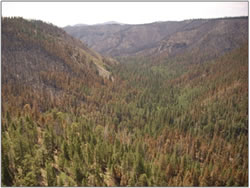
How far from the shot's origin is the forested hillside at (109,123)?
5134 cm

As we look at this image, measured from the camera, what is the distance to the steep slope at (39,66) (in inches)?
4593

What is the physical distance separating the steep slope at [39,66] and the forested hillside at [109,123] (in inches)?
29.6

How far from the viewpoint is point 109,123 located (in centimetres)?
10112

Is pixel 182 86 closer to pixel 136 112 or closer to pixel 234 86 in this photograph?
pixel 234 86

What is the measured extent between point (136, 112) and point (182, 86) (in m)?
79.5

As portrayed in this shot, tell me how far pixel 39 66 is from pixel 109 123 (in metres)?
77.2

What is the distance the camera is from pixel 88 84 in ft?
497

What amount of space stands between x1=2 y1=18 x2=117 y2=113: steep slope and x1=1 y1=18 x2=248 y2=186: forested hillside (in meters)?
0.75

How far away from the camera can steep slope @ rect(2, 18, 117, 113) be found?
117 m

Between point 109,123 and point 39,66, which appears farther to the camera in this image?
point 39,66

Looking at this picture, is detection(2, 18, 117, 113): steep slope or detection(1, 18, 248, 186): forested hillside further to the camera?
detection(2, 18, 117, 113): steep slope

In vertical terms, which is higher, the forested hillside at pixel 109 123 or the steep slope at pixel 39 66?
the steep slope at pixel 39 66

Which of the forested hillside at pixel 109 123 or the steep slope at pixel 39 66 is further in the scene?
the steep slope at pixel 39 66

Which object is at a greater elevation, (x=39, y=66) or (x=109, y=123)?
(x=39, y=66)
